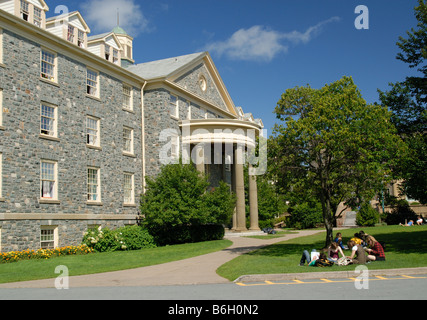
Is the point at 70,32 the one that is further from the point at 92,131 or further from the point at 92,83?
→ the point at 92,131

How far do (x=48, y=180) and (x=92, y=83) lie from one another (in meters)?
7.64

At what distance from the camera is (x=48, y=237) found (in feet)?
79.3

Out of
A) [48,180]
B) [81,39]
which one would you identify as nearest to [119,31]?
[81,39]

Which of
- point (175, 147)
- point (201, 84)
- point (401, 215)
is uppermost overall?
point (201, 84)

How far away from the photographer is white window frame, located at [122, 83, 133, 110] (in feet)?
104

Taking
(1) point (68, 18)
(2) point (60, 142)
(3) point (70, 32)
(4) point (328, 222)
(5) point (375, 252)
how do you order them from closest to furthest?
(5) point (375, 252) → (4) point (328, 222) → (2) point (60, 142) → (1) point (68, 18) → (3) point (70, 32)

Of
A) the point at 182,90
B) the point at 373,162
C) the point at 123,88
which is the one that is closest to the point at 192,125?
the point at 182,90

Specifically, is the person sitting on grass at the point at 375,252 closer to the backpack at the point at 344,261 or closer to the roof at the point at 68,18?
the backpack at the point at 344,261

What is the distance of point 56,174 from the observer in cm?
2505

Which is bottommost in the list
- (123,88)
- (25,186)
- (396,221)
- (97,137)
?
(396,221)

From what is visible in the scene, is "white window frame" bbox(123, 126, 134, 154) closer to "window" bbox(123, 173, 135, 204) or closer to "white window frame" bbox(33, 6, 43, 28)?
"window" bbox(123, 173, 135, 204)

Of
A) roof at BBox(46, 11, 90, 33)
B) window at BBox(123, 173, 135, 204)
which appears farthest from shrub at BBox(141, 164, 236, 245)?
roof at BBox(46, 11, 90, 33)
